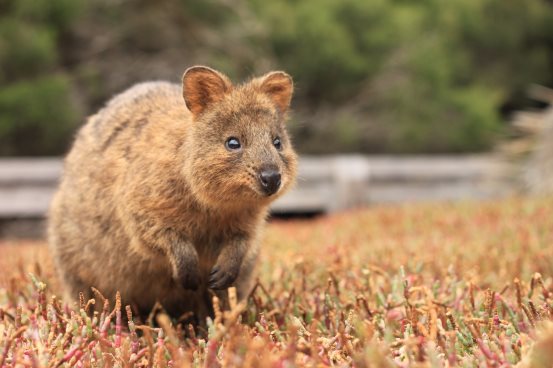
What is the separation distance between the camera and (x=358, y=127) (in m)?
14.5

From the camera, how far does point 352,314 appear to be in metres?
3.08

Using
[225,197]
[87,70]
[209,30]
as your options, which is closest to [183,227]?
[225,197]

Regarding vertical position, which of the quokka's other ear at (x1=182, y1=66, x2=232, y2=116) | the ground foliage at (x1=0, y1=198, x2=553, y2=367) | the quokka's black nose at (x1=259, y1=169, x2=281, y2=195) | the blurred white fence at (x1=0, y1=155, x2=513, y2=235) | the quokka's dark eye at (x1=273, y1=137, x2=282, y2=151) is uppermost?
the quokka's other ear at (x1=182, y1=66, x2=232, y2=116)

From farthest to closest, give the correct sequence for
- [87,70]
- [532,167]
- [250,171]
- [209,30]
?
[209,30], [87,70], [532,167], [250,171]

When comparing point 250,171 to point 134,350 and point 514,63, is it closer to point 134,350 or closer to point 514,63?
point 134,350

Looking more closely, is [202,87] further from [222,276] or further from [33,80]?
Result: [33,80]

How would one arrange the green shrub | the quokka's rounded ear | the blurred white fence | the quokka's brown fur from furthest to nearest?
the green shrub → the blurred white fence → the quokka's rounded ear → the quokka's brown fur

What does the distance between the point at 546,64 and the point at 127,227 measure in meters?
14.8

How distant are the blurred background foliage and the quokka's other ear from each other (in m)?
7.71

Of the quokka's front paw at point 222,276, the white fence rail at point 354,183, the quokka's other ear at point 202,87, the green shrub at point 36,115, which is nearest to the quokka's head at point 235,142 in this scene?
the quokka's other ear at point 202,87

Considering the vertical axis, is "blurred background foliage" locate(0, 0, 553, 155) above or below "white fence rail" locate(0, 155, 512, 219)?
above

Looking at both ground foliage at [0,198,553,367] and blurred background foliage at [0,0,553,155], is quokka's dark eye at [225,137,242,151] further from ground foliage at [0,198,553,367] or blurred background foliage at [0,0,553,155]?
blurred background foliage at [0,0,553,155]

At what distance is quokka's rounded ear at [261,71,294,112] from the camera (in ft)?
12.9

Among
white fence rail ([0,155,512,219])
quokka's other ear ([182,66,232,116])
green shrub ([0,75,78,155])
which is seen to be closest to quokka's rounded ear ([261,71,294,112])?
quokka's other ear ([182,66,232,116])
